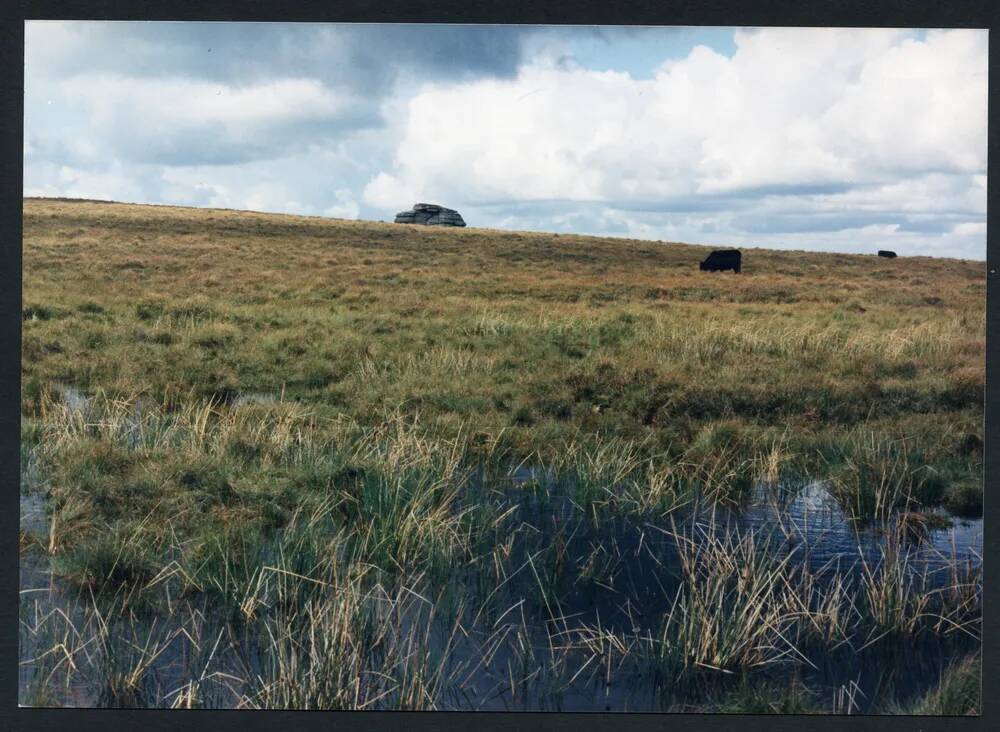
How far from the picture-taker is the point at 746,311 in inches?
813

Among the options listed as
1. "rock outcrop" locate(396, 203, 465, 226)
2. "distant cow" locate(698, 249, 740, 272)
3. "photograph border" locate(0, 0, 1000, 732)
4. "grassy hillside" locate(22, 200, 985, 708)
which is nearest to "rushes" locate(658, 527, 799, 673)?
"grassy hillside" locate(22, 200, 985, 708)

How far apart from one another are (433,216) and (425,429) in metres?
45.3

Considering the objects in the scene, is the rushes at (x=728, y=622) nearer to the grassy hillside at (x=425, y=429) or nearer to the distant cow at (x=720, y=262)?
the grassy hillside at (x=425, y=429)

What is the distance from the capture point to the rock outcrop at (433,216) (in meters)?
53.3

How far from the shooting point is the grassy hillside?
6691 millimetres

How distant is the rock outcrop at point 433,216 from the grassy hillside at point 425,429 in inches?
1268

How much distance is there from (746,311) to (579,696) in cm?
1617

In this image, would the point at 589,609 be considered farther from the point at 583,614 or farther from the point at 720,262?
the point at 720,262

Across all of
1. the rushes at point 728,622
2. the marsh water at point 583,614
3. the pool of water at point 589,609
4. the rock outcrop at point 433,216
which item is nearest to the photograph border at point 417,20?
the marsh water at point 583,614

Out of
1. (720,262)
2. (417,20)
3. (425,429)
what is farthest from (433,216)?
(417,20)

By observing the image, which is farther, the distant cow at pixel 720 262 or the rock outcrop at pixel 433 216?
the rock outcrop at pixel 433 216

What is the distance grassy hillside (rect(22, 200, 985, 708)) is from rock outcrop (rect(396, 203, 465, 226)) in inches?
1268

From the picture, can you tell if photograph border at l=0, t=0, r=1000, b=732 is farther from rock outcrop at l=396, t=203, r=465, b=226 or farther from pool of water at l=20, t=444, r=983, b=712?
rock outcrop at l=396, t=203, r=465, b=226

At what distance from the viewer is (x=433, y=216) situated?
54.2m
